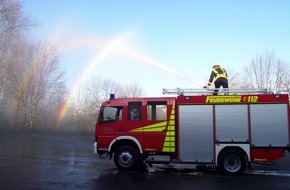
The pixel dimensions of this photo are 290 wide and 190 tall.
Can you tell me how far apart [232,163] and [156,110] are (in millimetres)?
3496

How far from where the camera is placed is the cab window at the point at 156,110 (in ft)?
45.9

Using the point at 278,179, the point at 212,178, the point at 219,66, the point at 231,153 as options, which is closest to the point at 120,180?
the point at 212,178

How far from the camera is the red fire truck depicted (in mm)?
13266

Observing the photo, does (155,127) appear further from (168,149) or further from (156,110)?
(168,149)

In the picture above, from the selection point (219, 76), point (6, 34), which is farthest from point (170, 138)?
point (6, 34)

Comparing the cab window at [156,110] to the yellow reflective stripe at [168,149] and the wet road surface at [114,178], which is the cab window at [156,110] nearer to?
the yellow reflective stripe at [168,149]

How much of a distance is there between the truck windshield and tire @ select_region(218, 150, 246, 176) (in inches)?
168

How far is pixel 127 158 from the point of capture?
1398 cm

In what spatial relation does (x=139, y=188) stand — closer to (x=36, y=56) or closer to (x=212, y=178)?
(x=212, y=178)

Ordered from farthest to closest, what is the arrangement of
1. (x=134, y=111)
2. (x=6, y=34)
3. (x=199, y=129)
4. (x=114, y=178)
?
(x=6, y=34) → (x=134, y=111) → (x=199, y=129) → (x=114, y=178)

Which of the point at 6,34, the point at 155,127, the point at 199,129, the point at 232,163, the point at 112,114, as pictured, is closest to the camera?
the point at 232,163

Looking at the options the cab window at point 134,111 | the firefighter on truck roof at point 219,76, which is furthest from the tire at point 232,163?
the cab window at point 134,111

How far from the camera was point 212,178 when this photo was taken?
40.8 ft

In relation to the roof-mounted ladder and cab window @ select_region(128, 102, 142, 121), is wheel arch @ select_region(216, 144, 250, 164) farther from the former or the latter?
cab window @ select_region(128, 102, 142, 121)
